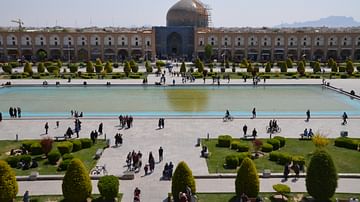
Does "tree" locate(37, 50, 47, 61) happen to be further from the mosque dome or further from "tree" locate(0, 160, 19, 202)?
"tree" locate(0, 160, 19, 202)

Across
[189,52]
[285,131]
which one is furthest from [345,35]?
[285,131]

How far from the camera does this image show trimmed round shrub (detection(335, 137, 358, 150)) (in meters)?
21.5

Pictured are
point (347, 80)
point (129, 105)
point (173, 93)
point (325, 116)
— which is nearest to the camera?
point (325, 116)

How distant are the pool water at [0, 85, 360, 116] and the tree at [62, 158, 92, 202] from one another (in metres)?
16.3

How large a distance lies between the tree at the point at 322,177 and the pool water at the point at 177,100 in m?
16.1

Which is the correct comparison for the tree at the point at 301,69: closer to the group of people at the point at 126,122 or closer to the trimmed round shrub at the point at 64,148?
the group of people at the point at 126,122

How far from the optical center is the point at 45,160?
65.2 feet

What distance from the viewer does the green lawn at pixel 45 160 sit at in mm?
18312

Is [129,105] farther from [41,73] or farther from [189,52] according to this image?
[189,52]

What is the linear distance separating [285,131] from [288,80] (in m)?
25.2

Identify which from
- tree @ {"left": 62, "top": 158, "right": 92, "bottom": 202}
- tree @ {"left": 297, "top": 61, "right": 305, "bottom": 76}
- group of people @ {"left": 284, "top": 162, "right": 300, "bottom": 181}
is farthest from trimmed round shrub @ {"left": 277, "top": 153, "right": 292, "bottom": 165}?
tree @ {"left": 297, "top": 61, "right": 305, "bottom": 76}

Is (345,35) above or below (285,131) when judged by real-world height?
above

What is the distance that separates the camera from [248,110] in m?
32.2

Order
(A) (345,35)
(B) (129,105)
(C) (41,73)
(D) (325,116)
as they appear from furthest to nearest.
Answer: (A) (345,35) < (C) (41,73) < (B) (129,105) < (D) (325,116)
